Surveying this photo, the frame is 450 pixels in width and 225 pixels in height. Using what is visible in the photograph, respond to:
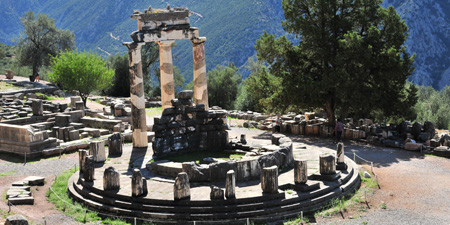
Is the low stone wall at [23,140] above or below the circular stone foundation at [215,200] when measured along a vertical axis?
above

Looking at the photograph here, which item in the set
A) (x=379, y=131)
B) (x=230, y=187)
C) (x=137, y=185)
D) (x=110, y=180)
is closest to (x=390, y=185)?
(x=230, y=187)

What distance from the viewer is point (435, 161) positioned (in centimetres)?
2217

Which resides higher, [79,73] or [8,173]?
[79,73]

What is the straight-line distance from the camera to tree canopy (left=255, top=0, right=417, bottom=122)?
2681 centimetres

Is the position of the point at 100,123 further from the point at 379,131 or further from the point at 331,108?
the point at 379,131

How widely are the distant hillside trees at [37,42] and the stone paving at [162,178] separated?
3635 centimetres

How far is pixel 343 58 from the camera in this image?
26984 millimetres

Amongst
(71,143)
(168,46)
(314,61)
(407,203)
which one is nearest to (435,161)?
(407,203)

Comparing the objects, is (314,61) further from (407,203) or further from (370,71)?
(407,203)

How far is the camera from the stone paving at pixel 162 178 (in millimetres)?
15781

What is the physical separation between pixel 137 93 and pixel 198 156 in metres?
4.81

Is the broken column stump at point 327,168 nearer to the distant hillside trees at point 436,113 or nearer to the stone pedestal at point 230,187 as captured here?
the stone pedestal at point 230,187

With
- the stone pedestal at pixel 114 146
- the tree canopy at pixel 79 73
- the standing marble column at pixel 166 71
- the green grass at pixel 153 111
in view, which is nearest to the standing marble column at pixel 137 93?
the stone pedestal at pixel 114 146

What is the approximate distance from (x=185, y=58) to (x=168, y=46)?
6360cm
